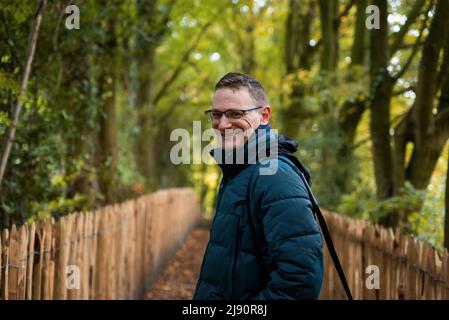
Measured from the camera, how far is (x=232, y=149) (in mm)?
2662

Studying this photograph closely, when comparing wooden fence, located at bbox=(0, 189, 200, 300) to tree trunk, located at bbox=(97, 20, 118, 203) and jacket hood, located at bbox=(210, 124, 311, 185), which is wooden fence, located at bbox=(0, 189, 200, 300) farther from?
jacket hood, located at bbox=(210, 124, 311, 185)

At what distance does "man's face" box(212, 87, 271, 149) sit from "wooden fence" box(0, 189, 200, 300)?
1.85 metres

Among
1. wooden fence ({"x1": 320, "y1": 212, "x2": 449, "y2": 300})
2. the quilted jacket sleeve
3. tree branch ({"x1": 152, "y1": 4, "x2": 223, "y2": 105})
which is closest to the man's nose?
the quilted jacket sleeve

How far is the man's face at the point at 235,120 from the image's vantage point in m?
2.67

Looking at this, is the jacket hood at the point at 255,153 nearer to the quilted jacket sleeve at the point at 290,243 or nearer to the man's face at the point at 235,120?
the man's face at the point at 235,120

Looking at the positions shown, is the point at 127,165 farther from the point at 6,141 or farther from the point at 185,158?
the point at 185,158

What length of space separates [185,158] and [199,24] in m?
6.17

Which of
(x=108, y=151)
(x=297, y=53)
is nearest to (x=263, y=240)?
(x=108, y=151)

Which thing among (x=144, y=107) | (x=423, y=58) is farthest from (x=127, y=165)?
(x=423, y=58)

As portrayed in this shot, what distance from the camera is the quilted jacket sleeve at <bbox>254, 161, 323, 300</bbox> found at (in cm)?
227

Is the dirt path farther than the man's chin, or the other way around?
the dirt path

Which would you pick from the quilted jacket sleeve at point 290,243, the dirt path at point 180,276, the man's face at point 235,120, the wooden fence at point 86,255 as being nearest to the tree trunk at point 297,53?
the dirt path at point 180,276

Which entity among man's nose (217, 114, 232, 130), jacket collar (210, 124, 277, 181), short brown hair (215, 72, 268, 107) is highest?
short brown hair (215, 72, 268, 107)

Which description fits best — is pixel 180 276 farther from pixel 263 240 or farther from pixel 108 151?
pixel 263 240
